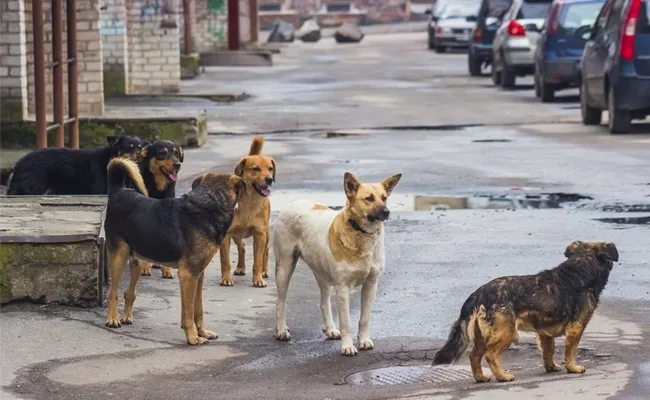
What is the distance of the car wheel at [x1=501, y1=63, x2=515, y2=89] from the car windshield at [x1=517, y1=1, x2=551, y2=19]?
45.5 inches

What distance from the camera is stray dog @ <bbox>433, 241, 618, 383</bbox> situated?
24.7ft

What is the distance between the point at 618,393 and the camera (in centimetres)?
727

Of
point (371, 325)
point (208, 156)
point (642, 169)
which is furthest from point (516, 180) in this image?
point (371, 325)

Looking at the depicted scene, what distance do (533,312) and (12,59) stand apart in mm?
10700

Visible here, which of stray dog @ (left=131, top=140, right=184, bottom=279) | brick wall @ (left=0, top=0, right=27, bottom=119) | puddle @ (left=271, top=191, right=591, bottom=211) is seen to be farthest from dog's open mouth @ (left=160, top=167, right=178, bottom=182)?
brick wall @ (left=0, top=0, right=27, bottom=119)

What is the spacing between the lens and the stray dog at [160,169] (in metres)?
10.6

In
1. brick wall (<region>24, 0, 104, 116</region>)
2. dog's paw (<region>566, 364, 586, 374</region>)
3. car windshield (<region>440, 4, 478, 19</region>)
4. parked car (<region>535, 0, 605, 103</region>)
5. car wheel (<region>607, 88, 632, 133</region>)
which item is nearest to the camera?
dog's paw (<region>566, 364, 586, 374</region>)

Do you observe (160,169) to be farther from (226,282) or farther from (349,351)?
(349,351)

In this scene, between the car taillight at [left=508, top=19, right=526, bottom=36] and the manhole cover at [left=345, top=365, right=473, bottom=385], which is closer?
the manhole cover at [left=345, top=365, right=473, bottom=385]

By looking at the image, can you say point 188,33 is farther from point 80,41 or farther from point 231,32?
point 80,41

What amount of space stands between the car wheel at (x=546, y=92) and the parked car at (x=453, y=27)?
21.7m

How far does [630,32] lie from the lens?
19578mm

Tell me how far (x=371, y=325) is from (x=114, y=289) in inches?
57.4

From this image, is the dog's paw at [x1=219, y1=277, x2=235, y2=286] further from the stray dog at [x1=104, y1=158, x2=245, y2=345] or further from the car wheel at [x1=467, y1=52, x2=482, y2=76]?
the car wheel at [x1=467, y1=52, x2=482, y2=76]
